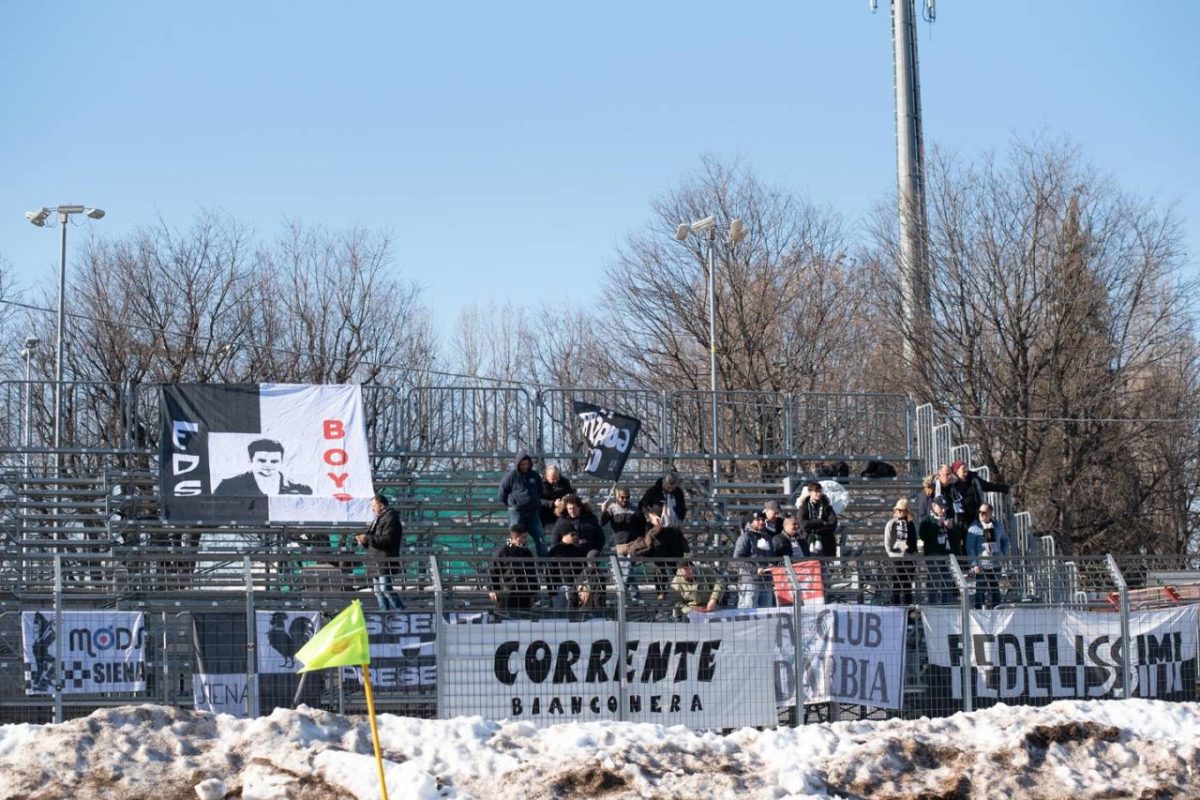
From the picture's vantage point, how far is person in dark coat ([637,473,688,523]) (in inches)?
832

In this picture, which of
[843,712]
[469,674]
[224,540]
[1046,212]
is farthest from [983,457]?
[469,674]

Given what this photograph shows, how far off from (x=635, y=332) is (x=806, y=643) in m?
32.1

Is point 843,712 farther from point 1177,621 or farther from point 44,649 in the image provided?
point 44,649

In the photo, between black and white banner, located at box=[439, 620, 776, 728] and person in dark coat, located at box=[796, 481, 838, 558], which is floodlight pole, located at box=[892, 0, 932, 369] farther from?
black and white banner, located at box=[439, 620, 776, 728]

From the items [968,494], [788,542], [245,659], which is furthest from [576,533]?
[968,494]

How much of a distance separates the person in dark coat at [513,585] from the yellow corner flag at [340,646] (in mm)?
3952

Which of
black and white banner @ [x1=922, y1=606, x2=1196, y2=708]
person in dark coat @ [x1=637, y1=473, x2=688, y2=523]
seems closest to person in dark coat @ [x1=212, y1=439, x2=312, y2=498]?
person in dark coat @ [x1=637, y1=473, x2=688, y2=523]

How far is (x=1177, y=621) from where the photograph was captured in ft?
51.9

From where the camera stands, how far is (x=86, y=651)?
14352 mm

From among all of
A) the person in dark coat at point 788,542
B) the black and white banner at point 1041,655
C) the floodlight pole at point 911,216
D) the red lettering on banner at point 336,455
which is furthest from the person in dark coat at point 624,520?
the floodlight pole at point 911,216

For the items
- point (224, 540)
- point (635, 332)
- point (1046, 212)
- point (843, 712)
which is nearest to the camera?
point (843, 712)

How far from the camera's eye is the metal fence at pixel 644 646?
14.1 m

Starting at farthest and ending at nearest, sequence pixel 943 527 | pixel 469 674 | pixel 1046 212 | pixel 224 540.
Answer: pixel 1046 212 → pixel 224 540 → pixel 943 527 → pixel 469 674

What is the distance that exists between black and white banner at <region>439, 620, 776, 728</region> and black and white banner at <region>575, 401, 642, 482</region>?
8727 mm
